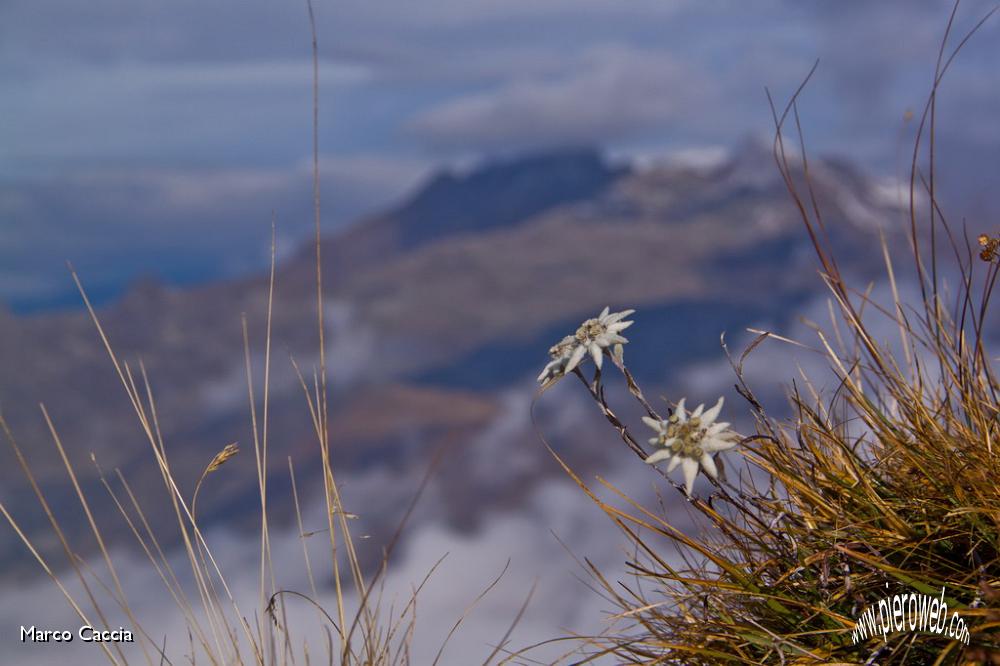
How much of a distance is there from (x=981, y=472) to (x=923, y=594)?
0.92ft

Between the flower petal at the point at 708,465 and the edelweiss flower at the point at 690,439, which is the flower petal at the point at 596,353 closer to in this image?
the edelweiss flower at the point at 690,439

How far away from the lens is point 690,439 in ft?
5.82

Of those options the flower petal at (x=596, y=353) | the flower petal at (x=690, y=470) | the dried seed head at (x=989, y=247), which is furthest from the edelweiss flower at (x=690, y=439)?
the dried seed head at (x=989, y=247)

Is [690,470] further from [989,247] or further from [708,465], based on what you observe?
[989,247]

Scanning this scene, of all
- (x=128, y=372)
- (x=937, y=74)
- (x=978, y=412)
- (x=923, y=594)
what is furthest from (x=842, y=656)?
(x=128, y=372)

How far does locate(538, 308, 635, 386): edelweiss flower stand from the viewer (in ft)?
6.26

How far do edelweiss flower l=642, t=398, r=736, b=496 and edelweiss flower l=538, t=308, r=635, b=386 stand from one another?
188mm

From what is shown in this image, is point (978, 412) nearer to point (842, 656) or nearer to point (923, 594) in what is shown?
point (923, 594)

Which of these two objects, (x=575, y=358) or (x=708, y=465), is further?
(x=575, y=358)

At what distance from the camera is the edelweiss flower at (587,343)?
1908 millimetres

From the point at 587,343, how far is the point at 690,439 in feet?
0.98

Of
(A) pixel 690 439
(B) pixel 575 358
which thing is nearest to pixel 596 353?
(B) pixel 575 358

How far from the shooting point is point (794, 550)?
6.24 ft

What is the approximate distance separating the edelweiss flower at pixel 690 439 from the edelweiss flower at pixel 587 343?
188 mm
